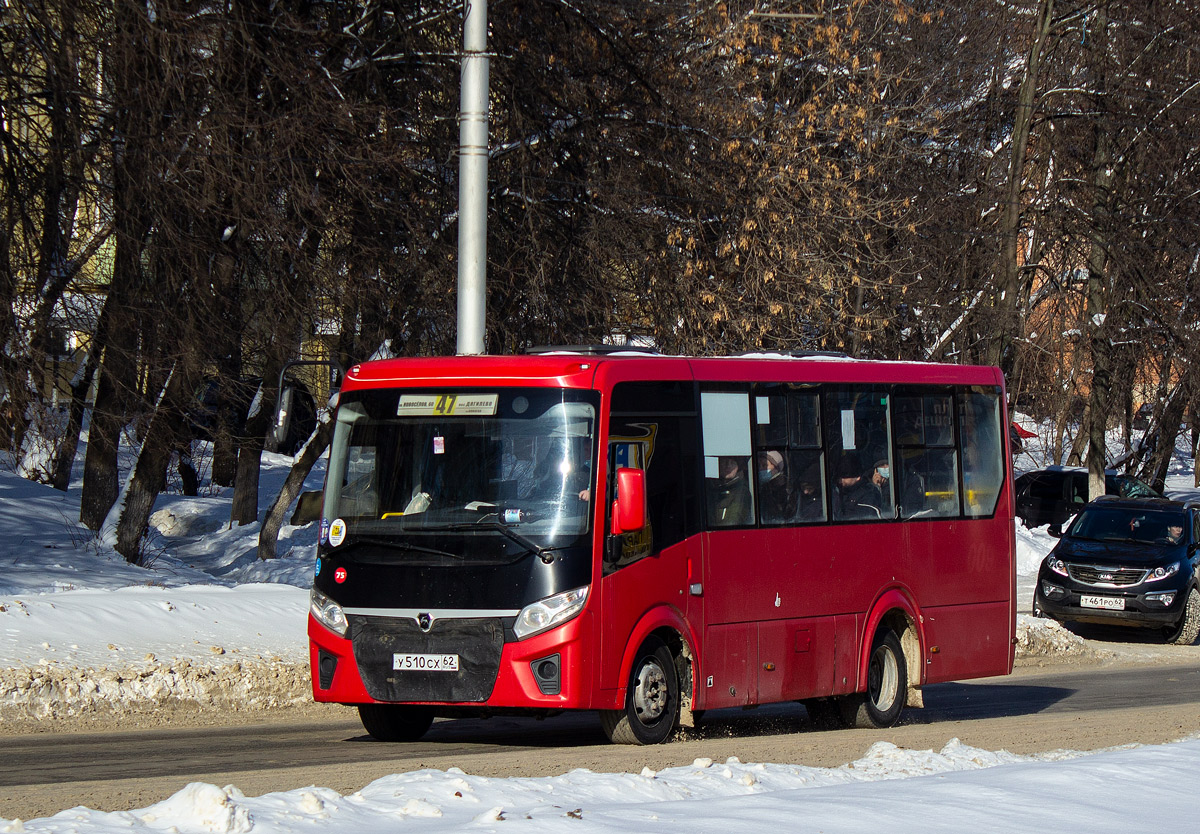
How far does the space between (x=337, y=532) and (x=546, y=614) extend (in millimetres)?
1622

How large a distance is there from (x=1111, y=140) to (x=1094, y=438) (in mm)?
7102

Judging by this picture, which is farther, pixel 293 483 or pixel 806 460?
pixel 293 483

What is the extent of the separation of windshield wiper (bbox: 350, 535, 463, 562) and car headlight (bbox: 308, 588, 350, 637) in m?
0.45

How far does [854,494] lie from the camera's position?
40.0 feet

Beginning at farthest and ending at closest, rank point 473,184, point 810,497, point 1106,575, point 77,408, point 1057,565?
1. point 1057,565
2. point 1106,575
3. point 77,408
4. point 473,184
5. point 810,497

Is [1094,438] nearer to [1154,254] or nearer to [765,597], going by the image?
[1154,254]

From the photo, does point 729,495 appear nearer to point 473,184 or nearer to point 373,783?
point 373,783

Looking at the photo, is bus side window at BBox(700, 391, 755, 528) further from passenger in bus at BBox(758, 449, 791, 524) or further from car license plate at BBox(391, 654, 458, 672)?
car license plate at BBox(391, 654, 458, 672)

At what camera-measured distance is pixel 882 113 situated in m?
23.5

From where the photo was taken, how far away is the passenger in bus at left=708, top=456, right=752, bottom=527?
35.4ft

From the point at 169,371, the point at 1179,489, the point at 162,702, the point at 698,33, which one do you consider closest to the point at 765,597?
the point at 162,702

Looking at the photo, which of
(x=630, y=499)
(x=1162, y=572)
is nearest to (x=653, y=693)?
(x=630, y=499)

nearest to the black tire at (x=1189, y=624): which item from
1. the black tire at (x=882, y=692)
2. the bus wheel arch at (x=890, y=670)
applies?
the bus wheel arch at (x=890, y=670)

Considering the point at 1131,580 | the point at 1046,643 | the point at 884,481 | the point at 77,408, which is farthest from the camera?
the point at 1131,580
